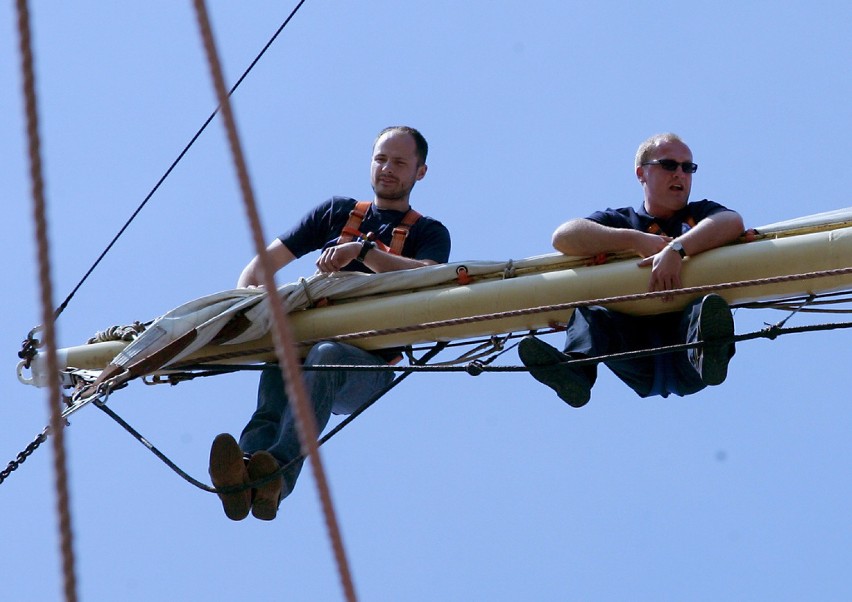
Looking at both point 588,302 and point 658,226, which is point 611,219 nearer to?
point 658,226

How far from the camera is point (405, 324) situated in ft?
24.9

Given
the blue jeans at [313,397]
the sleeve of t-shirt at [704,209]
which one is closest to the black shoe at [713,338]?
the sleeve of t-shirt at [704,209]

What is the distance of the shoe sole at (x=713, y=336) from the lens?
6.40 meters

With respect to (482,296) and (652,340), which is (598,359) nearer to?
(652,340)

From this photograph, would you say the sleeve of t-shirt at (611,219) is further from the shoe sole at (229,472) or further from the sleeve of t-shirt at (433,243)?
the shoe sole at (229,472)

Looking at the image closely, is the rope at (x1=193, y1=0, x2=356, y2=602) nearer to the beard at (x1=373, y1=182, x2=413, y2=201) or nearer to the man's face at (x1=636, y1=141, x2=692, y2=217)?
the man's face at (x1=636, y1=141, x2=692, y2=217)

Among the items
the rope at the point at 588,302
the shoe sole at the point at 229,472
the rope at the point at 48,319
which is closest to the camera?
the rope at the point at 48,319

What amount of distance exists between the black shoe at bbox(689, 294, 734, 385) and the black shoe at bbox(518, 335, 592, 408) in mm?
463

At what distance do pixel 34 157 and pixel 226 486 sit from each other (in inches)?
115

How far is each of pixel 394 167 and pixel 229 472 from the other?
6.98 ft

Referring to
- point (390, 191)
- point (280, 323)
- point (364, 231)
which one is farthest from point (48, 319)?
point (390, 191)

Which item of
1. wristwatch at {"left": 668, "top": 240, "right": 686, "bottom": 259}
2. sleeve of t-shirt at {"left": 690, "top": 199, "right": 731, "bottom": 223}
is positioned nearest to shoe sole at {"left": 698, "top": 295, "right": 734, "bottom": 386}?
wristwatch at {"left": 668, "top": 240, "right": 686, "bottom": 259}

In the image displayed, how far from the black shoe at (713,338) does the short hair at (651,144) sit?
47.5 inches

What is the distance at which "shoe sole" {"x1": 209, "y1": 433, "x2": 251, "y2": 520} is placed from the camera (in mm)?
6516
